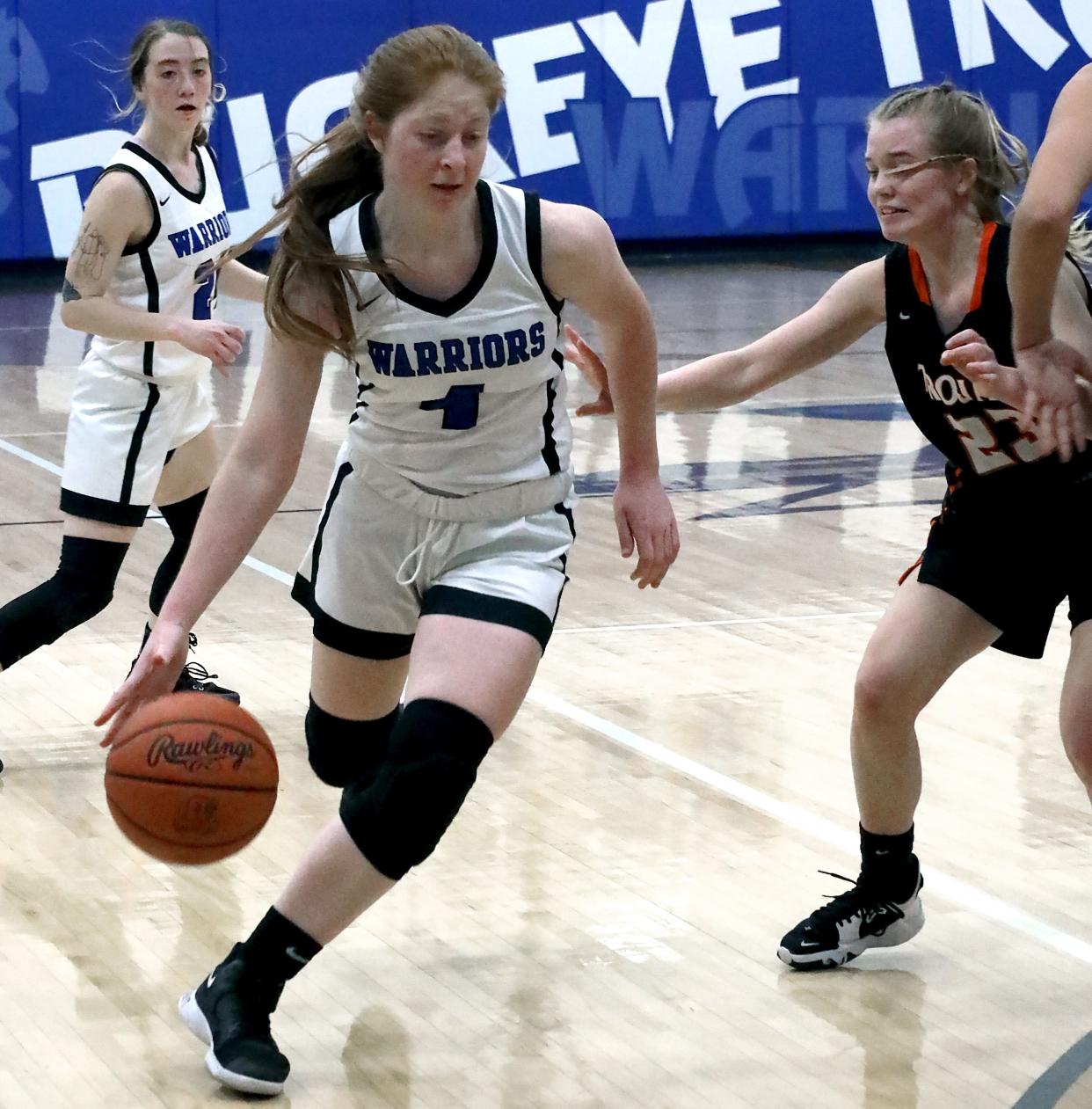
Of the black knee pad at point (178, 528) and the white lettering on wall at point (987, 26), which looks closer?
the black knee pad at point (178, 528)

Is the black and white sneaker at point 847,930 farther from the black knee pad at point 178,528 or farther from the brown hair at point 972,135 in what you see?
the black knee pad at point 178,528

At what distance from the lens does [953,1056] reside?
3262mm

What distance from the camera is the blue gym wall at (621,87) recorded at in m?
16.7

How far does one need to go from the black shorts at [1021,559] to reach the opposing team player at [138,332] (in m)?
2.14

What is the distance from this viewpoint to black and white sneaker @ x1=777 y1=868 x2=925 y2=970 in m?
3.66

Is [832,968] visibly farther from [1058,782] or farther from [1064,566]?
[1058,782]

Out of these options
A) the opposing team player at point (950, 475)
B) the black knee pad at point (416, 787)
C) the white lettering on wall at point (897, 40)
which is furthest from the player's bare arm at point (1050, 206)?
the white lettering on wall at point (897, 40)

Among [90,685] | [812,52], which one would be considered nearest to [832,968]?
[90,685]

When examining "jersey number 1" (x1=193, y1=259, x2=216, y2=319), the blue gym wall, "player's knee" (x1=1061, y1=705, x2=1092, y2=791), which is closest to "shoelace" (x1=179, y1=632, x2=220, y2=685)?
"jersey number 1" (x1=193, y1=259, x2=216, y2=319)

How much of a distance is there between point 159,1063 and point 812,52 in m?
16.5

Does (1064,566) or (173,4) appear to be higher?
(173,4)

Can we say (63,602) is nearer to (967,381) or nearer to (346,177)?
(346,177)

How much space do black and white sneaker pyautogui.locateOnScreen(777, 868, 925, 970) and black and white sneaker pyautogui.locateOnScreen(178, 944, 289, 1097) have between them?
3.21 feet

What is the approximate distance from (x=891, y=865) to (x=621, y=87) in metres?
15.1
